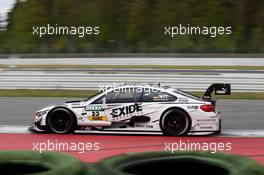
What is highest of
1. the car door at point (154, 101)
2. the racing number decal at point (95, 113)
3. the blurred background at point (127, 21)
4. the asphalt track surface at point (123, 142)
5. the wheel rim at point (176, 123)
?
the blurred background at point (127, 21)

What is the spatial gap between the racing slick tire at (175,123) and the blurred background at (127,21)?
2109cm

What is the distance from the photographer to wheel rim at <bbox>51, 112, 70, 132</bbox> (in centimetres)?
1069

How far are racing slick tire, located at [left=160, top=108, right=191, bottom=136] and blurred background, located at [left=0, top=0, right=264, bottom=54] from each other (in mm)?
21089

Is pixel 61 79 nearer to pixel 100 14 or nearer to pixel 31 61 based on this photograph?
pixel 31 61

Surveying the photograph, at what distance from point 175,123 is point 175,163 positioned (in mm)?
5804

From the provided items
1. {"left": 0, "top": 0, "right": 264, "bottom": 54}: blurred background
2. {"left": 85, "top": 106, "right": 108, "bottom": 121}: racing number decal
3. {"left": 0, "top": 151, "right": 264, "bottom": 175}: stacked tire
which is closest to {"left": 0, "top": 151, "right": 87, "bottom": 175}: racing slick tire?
{"left": 0, "top": 151, "right": 264, "bottom": 175}: stacked tire

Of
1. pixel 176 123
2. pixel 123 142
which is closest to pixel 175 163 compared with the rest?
pixel 123 142

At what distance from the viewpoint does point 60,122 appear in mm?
10766

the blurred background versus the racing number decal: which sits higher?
the blurred background

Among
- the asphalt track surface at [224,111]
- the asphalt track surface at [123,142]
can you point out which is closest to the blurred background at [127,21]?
the asphalt track surface at [224,111]

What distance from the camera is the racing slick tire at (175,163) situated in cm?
441

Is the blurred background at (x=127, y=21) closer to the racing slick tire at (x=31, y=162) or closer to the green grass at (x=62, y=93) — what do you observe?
the green grass at (x=62, y=93)

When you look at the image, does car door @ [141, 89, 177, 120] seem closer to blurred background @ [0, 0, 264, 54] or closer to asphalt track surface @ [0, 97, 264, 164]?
asphalt track surface @ [0, 97, 264, 164]

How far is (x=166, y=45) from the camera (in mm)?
31969
